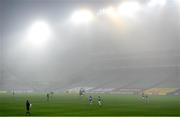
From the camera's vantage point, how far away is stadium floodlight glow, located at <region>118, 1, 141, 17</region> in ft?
309

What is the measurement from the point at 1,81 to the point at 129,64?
44903 mm

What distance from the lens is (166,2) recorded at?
92500 millimetres

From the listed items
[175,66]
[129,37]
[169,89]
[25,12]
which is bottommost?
[169,89]

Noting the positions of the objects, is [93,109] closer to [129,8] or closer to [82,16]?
[129,8]

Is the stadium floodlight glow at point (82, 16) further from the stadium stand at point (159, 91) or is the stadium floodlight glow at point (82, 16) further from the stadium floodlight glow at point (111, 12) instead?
the stadium stand at point (159, 91)

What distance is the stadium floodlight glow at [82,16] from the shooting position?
96125mm

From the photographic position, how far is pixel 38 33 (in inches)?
4077

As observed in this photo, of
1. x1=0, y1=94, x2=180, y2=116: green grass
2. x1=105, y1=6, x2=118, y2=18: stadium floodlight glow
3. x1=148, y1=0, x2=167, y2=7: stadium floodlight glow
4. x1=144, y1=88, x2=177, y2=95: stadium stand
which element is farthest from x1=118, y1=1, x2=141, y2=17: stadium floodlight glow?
x1=0, y1=94, x2=180, y2=116: green grass

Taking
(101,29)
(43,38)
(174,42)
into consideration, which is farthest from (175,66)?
(43,38)

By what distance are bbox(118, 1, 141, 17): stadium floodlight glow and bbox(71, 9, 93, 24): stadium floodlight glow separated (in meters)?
8.16

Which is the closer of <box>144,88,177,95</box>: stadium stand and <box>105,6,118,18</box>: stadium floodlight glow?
<box>144,88,177,95</box>: stadium stand

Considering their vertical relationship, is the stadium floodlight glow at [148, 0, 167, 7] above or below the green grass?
above

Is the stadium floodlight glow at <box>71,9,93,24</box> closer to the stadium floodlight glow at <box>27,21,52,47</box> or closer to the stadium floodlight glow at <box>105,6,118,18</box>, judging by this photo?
the stadium floodlight glow at <box>105,6,118,18</box>

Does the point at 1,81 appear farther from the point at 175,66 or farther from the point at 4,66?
the point at 175,66
